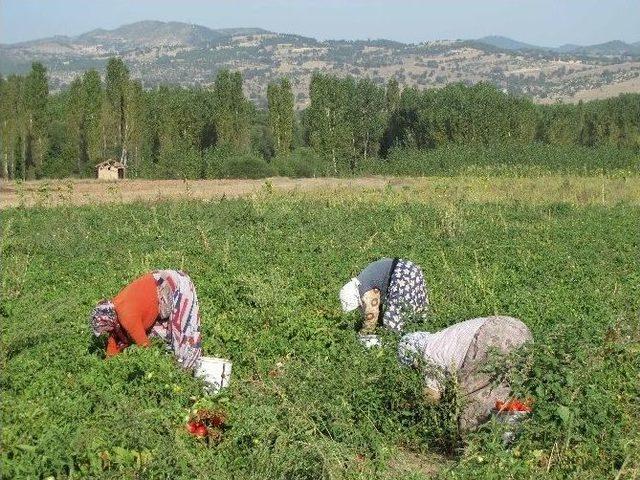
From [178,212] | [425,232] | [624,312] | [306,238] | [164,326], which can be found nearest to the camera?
[164,326]

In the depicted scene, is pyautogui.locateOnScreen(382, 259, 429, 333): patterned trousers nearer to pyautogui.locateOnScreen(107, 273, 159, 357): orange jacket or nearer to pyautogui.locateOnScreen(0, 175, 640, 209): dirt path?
pyautogui.locateOnScreen(107, 273, 159, 357): orange jacket

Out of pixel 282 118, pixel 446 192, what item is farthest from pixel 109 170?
pixel 446 192

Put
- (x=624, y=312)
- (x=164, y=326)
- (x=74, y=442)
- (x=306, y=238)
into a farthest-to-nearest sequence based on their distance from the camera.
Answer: (x=306, y=238)
(x=624, y=312)
(x=164, y=326)
(x=74, y=442)

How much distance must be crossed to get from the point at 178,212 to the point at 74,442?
37.0 feet

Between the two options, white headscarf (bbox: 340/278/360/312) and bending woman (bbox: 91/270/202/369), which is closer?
bending woman (bbox: 91/270/202/369)


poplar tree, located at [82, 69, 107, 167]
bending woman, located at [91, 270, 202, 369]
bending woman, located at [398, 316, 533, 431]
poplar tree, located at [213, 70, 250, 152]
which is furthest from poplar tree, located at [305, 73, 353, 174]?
bending woman, located at [398, 316, 533, 431]

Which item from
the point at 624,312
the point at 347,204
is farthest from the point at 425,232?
the point at 624,312

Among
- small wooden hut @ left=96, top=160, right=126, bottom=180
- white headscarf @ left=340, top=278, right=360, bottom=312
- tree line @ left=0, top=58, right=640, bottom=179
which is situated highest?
white headscarf @ left=340, top=278, right=360, bottom=312

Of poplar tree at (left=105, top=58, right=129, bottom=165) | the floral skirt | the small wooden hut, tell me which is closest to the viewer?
the floral skirt

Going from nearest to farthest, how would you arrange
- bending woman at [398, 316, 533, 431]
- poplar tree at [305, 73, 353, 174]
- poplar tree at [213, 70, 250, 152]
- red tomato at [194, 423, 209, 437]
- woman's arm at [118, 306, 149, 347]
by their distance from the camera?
red tomato at [194, 423, 209, 437], bending woman at [398, 316, 533, 431], woman's arm at [118, 306, 149, 347], poplar tree at [213, 70, 250, 152], poplar tree at [305, 73, 353, 174]

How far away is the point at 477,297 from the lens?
8.15 m

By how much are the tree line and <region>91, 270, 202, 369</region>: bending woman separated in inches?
1233

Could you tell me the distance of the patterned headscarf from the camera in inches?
229

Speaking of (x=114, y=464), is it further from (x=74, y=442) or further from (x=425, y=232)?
(x=425, y=232)
